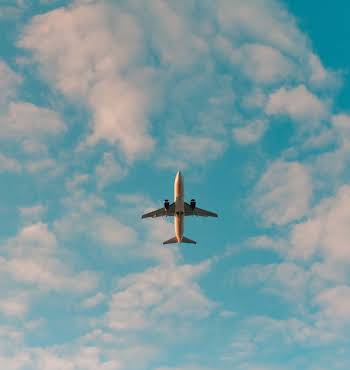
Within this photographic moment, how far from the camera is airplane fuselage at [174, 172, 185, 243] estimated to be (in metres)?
133

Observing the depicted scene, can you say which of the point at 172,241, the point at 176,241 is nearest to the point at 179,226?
the point at 176,241

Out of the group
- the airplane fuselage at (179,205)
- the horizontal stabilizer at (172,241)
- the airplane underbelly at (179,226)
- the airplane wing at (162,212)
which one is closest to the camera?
the airplane fuselage at (179,205)

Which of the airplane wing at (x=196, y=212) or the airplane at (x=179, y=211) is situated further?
the airplane wing at (x=196, y=212)

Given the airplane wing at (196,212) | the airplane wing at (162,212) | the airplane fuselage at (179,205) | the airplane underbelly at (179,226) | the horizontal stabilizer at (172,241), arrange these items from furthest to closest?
the horizontal stabilizer at (172,241) < the airplane wing at (196,212) < the airplane wing at (162,212) < the airplane underbelly at (179,226) < the airplane fuselage at (179,205)

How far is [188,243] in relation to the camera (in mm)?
157875

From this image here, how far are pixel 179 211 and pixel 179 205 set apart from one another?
276 centimetres

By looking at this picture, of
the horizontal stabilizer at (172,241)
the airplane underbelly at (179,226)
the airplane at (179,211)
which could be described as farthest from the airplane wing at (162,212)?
the horizontal stabilizer at (172,241)

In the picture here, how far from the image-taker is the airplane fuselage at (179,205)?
5231 inches

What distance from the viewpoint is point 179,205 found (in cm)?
13650

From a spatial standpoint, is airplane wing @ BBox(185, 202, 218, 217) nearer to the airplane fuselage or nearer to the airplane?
the airplane

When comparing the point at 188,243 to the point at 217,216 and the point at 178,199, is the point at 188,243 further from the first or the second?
the point at 178,199

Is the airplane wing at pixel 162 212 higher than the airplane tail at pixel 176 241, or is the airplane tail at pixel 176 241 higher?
the airplane wing at pixel 162 212

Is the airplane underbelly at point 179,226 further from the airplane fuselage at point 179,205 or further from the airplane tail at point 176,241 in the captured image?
the airplane tail at point 176,241

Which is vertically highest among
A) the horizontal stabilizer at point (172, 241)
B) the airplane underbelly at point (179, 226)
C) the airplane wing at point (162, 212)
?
the airplane wing at point (162, 212)
